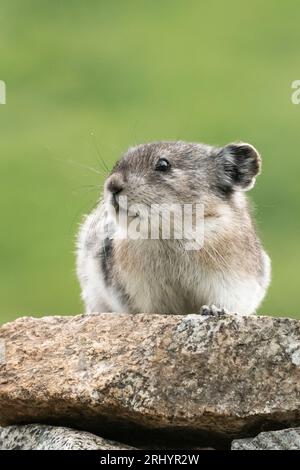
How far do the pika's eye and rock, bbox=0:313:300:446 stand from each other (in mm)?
1462

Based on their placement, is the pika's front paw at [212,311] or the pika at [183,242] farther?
the pika at [183,242]

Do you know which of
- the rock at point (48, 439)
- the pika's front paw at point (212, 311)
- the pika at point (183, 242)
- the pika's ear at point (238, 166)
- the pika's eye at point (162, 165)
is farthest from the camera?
the pika's ear at point (238, 166)

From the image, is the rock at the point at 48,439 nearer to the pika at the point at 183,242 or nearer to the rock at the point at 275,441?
the rock at the point at 275,441

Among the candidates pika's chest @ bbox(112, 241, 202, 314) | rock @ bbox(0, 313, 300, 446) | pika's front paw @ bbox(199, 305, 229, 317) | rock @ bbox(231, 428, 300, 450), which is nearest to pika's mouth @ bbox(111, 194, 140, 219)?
pika's chest @ bbox(112, 241, 202, 314)

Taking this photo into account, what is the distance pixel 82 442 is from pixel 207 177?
2694mm

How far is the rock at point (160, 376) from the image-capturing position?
29.1 ft

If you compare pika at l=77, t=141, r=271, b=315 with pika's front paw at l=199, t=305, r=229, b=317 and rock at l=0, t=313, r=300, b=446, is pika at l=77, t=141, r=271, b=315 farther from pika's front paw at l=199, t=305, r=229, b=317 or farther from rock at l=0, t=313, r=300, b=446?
rock at l=0, t=313, r=300, b=446

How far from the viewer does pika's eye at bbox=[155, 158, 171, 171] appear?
10820 mm

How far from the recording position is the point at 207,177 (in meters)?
11.1

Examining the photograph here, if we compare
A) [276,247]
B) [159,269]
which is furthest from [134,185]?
[276,247]

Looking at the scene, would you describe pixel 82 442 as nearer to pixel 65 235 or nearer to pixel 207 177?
pixel 207 177

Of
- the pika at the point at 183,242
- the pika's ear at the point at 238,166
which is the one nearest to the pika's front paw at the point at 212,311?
the pika at the point at 183,242

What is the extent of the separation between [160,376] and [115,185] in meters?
1.75

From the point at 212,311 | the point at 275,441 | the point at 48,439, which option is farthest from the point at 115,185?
the point at 275,441
